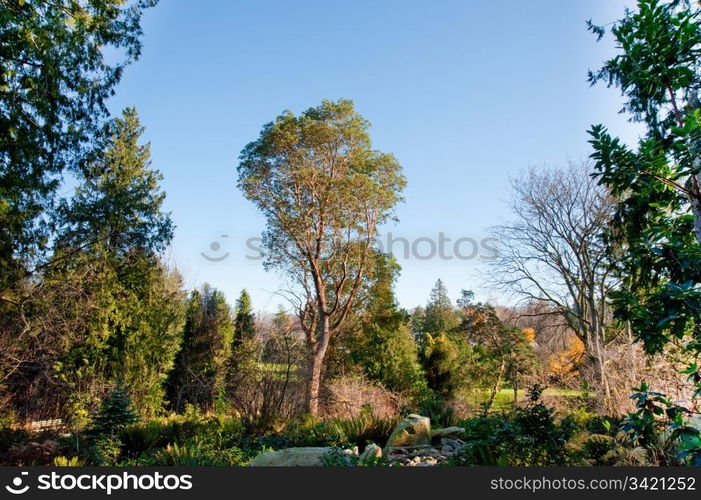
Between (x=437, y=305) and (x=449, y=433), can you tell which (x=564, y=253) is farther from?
(x=437, y=305)

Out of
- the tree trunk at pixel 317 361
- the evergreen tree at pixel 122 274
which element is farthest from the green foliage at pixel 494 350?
the evergreen tree at pixel 122 274

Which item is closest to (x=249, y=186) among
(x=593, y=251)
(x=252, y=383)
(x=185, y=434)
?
(x=252, y=383)

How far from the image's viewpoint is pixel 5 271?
729 cm

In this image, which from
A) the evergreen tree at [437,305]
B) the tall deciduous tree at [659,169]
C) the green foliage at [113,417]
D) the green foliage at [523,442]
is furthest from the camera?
the evergreen tree at [437,305]

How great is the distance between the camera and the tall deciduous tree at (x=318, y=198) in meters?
12.5

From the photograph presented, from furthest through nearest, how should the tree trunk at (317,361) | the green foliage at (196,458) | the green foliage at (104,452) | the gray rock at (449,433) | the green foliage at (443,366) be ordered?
the green foliage at (443,366) < the tree trunk at (317,361) < the gray rock at (449,433) < the green foliage at (104,452) < the green foliage at (196,458)

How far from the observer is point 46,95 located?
632 centimetres

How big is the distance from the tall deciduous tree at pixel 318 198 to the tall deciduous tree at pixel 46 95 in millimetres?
5737

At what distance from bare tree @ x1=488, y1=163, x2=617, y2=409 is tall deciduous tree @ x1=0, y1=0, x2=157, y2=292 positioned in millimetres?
10767

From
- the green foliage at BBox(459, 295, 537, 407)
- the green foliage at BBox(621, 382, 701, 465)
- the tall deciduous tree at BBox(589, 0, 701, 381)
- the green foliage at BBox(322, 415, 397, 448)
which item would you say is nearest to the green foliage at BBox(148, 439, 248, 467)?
the green foliage at BBox(322, 415, 397, 448)

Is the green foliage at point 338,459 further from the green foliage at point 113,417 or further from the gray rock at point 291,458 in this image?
the green foliage at point 113,417

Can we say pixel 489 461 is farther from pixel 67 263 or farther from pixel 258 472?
pixel 67 263

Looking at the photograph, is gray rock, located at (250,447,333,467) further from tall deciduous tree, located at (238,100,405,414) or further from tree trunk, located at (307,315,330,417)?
tall deciduous tree, located at (238,100,405,414)

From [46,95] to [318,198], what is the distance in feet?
23.9
